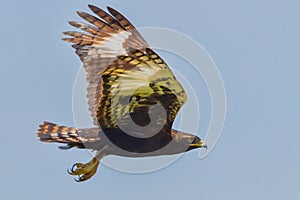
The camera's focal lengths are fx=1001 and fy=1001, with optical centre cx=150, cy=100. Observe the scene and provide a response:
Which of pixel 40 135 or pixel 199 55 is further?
pixel 40 135

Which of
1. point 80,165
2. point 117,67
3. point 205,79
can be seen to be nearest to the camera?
point 117,67

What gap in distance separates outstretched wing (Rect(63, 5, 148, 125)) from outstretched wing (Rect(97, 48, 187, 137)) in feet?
0.57

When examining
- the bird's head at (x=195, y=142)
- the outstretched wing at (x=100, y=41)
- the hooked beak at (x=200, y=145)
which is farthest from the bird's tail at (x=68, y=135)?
the hooked beak at (x=200, y=145)

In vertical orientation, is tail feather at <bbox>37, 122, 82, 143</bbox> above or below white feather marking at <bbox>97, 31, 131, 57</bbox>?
below

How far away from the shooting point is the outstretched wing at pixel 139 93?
15.9 m

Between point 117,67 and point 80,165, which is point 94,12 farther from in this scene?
point 80,165

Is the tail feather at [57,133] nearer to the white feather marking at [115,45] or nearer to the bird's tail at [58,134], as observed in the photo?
the bird's tail at [58,134]

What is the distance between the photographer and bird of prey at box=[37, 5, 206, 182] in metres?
16.2

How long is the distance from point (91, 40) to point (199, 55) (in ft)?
6.05

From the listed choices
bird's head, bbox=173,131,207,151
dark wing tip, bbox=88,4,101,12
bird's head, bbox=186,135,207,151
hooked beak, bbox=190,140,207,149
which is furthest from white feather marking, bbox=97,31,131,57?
hooked beak, bbox=190,140,207,149

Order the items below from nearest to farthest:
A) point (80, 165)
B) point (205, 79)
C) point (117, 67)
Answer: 1. point (117, 67)
2. point (205, 79)
3. point (80, 165)

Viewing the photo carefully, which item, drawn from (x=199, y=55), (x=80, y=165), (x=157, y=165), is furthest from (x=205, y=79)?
(x=80, y=165)

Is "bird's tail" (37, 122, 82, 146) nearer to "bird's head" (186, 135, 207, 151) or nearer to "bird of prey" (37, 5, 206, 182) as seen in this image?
"bird of prey" (37, 5, 206, 182)

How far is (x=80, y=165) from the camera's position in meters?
18.8
